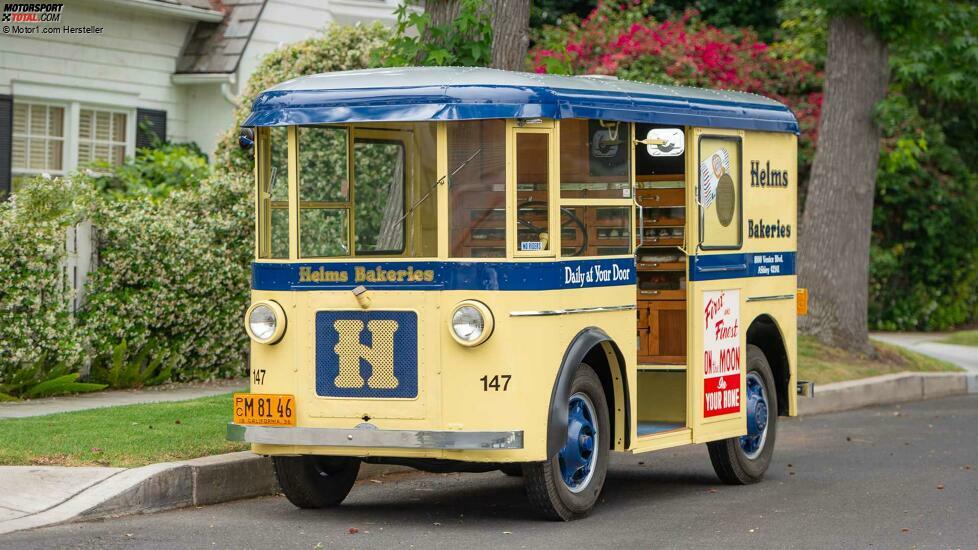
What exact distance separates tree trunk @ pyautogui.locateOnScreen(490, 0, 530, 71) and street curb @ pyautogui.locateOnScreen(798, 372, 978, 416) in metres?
4.88

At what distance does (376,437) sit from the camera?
8.43 meters

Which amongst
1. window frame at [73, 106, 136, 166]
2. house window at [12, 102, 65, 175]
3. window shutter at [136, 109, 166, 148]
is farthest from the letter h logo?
window shutter at [136, 109, 166, 148]

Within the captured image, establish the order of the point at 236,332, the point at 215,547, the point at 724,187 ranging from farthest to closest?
the point at 236,332
the point at 724,187
the point at 215,547

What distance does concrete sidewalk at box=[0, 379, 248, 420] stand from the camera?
38.7 feet

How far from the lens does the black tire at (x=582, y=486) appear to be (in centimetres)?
860

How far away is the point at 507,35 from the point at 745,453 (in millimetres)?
4024

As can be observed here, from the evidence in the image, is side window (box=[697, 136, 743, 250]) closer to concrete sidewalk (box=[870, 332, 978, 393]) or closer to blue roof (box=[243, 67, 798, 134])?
blue roof (box=[243, 67, 798, 134])

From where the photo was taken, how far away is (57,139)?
1811cm

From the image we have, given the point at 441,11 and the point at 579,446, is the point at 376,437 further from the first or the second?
the point at 441,11

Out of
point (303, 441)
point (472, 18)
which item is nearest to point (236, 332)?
point (472, 18)

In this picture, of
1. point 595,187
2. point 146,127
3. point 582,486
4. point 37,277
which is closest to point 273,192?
point 595,187

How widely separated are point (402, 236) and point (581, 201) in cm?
101

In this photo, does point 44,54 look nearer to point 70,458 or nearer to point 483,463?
point 70,458

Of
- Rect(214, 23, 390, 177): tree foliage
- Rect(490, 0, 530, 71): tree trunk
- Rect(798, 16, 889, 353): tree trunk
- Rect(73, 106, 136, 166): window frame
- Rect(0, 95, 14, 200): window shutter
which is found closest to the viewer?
Rect(490, 0, 530, 71): tree trunk
